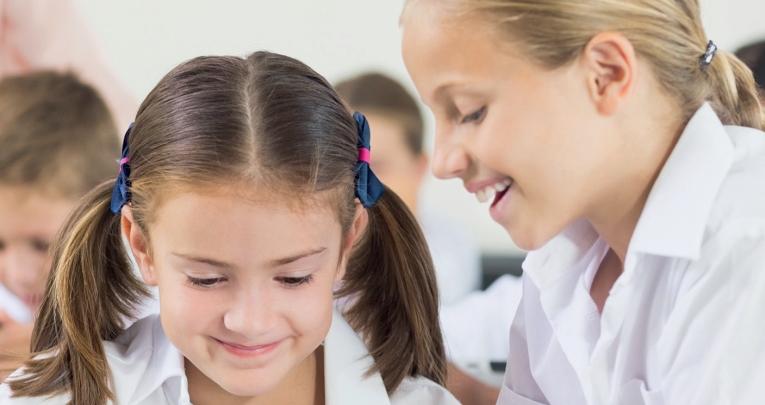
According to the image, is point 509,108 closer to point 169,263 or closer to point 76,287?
point 169,263

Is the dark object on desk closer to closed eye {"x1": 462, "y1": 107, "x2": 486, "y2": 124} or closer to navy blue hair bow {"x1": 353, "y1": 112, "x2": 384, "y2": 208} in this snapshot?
navy blue hair bow {"x1": 353, "y1": 112, "x2": 384, "y2": 208}

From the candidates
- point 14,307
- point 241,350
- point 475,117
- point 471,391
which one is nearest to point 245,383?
point 241,350

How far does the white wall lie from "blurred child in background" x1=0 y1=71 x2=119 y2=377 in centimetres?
54

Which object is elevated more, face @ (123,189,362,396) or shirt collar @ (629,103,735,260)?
shirt collar @ (629,103,735,260)

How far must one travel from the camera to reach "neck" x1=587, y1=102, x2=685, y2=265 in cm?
92

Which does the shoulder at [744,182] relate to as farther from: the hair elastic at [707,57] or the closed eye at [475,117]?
the closed eye at [475,117]

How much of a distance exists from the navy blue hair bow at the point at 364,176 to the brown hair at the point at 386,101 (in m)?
1.57

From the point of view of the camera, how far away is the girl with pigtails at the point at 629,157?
843mm

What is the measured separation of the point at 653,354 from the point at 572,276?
0.18 m

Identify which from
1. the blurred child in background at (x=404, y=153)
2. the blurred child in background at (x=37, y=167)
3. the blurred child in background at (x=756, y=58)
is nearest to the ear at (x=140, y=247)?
the blurred child in background at (x=37, y=167)

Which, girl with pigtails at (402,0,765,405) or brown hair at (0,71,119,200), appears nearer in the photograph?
girl with pigtails at (402,0,765,405)

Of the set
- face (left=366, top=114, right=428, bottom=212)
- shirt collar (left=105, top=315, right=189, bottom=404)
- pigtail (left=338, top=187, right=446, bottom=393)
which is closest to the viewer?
shirt collar (left=105, top=315, right=189, bottom=404)

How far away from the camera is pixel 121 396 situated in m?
1.03

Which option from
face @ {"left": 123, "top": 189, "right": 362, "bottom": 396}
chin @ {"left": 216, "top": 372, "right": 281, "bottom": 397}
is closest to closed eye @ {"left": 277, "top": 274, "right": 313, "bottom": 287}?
face @ {"left": 123, "top": 189, "right": 362, "bottom": 396}
